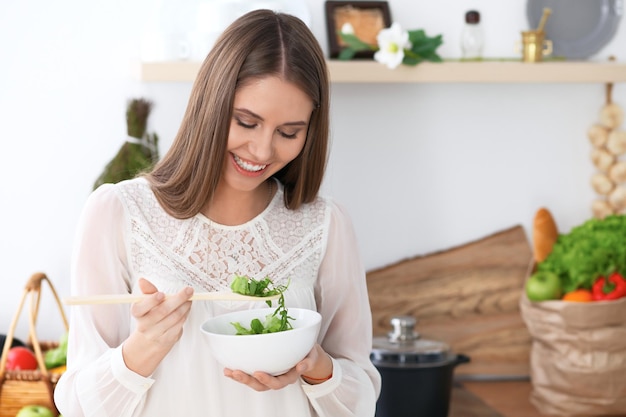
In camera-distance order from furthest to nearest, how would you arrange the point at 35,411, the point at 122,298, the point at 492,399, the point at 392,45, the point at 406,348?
1. the point at 492,399
2. the point at 392,45
3. the point at 406,348
4. the point at 35,411
5. the point at 122,298

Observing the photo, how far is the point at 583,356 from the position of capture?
81.0 inches

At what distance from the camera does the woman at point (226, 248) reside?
1.15 meters

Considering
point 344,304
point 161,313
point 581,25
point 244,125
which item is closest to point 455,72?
point 581,25

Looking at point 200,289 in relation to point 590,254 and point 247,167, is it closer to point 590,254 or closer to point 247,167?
point 247,167

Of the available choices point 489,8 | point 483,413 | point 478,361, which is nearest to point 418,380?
point 483,413

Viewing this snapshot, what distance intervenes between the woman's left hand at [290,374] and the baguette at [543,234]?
1.16m

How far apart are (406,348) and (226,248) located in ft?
2.50

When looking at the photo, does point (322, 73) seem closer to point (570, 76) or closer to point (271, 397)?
point (271, 397)

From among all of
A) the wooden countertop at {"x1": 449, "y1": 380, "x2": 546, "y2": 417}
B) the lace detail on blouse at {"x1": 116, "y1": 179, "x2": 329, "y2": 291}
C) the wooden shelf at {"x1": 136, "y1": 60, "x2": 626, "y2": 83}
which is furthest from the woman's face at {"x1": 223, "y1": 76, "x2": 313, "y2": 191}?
the wooden countertop at {"x1": 449, "y1": 380, "x2": 546, "y2": 417}

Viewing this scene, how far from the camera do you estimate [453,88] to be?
7.44 feet

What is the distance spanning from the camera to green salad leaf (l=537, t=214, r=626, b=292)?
208 centimetres

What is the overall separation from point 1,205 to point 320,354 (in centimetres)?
117

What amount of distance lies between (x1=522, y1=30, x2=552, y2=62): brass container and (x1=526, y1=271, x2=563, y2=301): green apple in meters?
0.53

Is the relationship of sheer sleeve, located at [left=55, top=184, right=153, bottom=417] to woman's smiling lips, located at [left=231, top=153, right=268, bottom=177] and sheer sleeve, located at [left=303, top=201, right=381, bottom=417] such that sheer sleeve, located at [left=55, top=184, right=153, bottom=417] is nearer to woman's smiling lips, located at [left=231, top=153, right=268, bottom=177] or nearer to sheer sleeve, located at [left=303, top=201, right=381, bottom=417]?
woman's smiling lips, located at [left=231, top=153, right=268, bottom=177]
